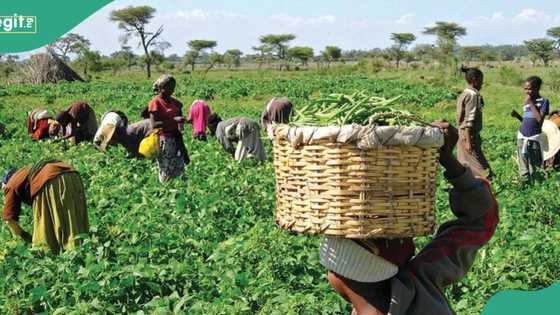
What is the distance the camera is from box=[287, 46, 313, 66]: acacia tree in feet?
235

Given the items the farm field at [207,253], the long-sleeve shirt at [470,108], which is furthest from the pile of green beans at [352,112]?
the long-sleeve shirt at [470,108]

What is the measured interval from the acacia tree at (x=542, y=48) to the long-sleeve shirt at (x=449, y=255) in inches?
2297

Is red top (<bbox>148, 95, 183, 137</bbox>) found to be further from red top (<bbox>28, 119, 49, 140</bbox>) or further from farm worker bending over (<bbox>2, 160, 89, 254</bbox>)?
red top (<bbox>28, 119, 49, 140</bbox>)

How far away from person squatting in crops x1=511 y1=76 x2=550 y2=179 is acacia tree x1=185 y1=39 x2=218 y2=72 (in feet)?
206

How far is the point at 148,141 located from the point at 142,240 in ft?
8.15

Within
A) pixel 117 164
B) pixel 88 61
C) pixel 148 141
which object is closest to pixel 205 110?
pixel 117 164

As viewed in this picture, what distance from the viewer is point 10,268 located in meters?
5.01

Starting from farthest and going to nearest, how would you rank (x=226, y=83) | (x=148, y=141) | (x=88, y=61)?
(x=88, y=61), (x=226, y=83), (x=148, y=141)

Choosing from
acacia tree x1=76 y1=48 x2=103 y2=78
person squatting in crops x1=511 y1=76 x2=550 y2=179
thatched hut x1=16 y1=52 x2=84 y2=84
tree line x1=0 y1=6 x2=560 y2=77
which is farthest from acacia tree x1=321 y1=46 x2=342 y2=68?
person squatting in crops x1=511 y1=76 x2=550 y2=179

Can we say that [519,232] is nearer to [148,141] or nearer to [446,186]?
[446,186]

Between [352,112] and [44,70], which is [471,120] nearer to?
[352,112]

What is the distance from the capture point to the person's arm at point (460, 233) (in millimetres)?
2643

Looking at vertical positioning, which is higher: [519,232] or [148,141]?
[148,141]

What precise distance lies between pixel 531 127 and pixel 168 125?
3876 millimetres
